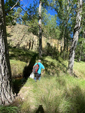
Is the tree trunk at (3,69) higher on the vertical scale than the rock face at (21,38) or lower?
lower

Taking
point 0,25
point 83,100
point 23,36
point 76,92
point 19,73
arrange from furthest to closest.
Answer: point 23,36
point 19,73
point 76,92
point 83,100
point 0,25

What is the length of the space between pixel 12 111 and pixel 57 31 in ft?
75.7

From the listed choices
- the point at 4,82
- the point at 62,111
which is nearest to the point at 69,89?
the point at 62,111

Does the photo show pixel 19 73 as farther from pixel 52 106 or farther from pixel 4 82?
pixel 52 106

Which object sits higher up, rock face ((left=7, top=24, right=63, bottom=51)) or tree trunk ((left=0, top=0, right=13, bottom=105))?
rock face ((left=7, top=24, right=63, bottom=51))

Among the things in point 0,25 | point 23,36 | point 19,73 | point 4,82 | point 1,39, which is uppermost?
point 23,36

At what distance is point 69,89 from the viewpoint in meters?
2.97

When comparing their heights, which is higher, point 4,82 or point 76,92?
point 4,82

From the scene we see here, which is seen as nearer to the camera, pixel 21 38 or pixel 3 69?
pixel 3 69

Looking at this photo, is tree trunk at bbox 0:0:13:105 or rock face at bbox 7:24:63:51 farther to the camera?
rock face at bbox 7:24:63:51

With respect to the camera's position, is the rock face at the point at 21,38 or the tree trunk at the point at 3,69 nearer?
the tree trunk at the point at 3,69

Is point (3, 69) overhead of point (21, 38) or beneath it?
beneath

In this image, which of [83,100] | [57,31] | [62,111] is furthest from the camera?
[57,31]

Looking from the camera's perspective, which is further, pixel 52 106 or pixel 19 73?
pixel 19 73
